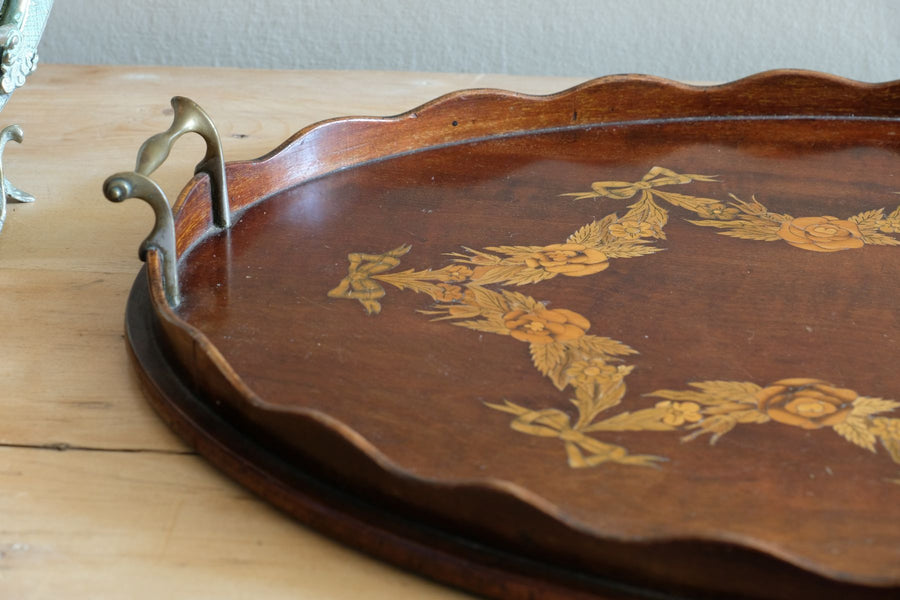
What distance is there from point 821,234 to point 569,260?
24 cm

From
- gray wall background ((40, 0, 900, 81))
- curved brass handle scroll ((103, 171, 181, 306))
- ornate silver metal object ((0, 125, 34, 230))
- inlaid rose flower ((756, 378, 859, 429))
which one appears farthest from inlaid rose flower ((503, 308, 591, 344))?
gray wall background ((40, 0, 900, 81))

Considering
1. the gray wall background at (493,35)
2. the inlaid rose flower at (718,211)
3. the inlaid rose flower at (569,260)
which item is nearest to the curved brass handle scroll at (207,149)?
the inlaid rose flower at (569,260)

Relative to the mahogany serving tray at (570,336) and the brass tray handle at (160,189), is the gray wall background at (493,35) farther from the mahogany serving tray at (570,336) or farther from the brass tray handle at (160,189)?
the brass tray handle at (160,189)

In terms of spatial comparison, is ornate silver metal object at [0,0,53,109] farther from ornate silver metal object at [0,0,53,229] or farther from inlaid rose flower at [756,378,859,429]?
inlaid rose flower at [756,378,859,429]

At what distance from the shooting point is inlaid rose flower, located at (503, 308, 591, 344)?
778 mm

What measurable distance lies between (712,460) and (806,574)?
134 millimetres

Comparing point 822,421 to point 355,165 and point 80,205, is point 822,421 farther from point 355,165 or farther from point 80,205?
point 80,205

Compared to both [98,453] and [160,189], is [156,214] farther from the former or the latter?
[98,453]

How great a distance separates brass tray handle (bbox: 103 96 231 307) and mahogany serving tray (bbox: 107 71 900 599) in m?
0.01

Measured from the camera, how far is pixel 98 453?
0.68 metres

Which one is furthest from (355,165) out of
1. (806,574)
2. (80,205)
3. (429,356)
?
(806,574)

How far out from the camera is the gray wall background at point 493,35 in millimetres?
1752

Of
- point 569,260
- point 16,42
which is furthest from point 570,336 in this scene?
point 16,42

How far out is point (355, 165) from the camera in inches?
42.5
